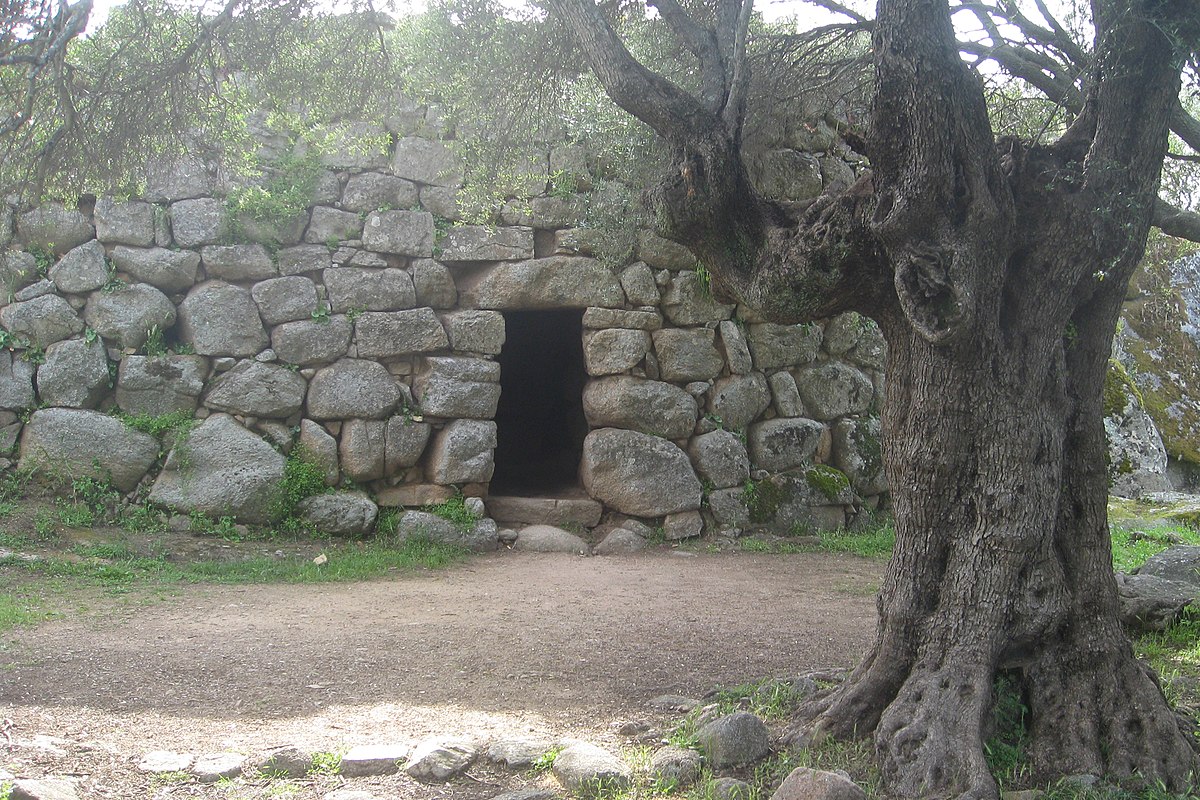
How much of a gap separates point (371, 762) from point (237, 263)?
6.47 m

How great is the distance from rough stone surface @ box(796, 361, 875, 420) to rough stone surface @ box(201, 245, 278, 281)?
5.49 m

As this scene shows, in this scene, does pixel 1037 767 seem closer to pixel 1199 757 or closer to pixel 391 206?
pixel 1199 757

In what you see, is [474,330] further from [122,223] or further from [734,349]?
[122,223]

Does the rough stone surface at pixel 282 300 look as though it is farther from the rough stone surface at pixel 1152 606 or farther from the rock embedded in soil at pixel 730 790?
the rough stone surface at pixel 1152 606

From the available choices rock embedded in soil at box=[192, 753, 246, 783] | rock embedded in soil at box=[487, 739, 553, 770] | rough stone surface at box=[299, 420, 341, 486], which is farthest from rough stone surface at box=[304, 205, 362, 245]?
rock embedded in soil at box=[487, 739, 553, 770]

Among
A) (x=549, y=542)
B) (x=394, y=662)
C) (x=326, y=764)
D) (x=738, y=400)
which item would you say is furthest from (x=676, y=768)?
(x=738, y=400)

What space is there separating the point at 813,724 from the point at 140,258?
7608 millimetres

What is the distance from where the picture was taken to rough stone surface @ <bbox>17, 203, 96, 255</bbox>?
8781mm

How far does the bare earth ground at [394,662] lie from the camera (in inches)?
160

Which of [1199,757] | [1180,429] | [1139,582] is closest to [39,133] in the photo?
[1199,757]

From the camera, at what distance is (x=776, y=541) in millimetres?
9453

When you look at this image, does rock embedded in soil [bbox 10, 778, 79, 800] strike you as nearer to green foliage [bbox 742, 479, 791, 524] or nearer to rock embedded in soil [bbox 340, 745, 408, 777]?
rock embedded in soil [bbox 340, 745, 408, 777]

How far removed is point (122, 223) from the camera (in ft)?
29.5

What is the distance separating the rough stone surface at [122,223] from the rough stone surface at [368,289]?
1701 mm
